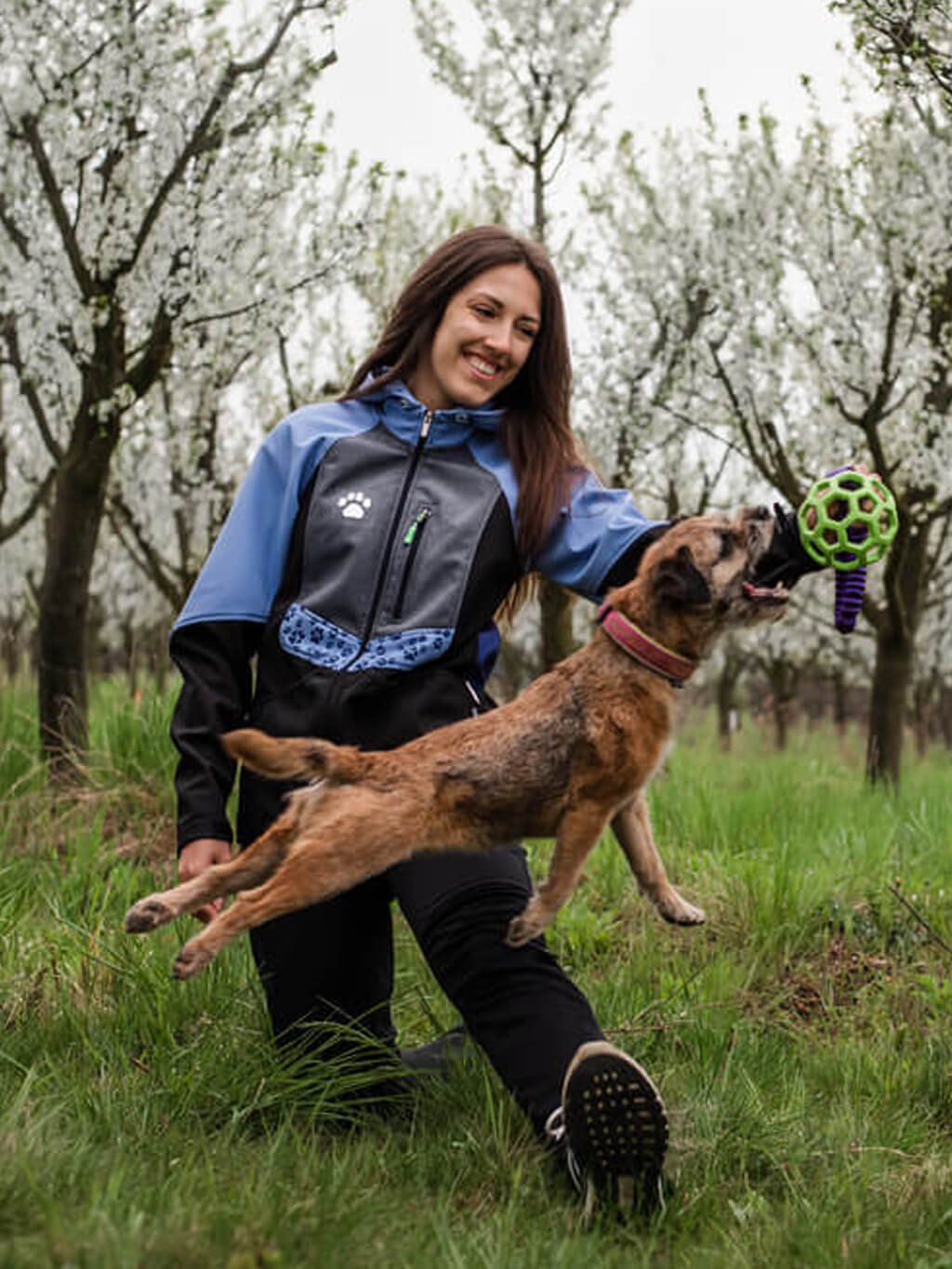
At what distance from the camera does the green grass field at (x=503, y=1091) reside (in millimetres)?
2551

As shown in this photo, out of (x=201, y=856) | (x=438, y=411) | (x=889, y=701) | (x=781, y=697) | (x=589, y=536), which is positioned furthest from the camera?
(x=781, y=697)

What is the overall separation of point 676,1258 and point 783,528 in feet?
5.18

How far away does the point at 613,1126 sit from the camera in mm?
2768

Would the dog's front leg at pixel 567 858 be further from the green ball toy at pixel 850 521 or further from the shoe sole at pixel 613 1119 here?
the green ball toy at pixel 850 521

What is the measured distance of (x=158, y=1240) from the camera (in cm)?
226

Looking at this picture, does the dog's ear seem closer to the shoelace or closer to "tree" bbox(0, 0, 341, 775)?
the shoelace

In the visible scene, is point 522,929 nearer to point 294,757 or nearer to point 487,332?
point 294,757

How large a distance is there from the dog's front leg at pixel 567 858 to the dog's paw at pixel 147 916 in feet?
2.43

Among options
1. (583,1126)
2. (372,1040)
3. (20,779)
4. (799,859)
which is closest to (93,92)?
(20,779)

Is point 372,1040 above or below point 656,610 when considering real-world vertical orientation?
below

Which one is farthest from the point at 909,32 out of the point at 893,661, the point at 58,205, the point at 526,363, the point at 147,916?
the point at 893,661

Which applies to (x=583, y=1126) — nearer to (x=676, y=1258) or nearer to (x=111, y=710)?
(x=676, y=1258)

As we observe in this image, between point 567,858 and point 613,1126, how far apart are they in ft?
2.06

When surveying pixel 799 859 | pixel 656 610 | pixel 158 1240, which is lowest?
pixel 799 859
